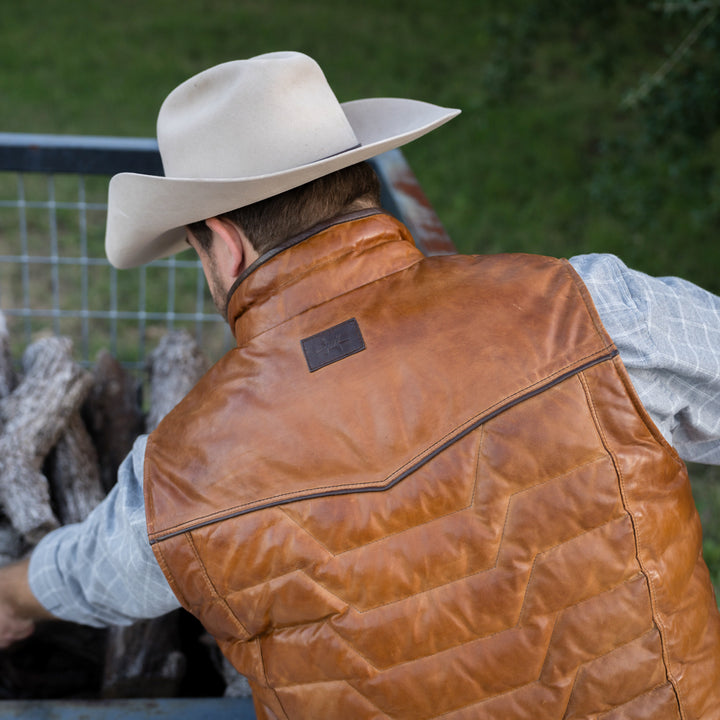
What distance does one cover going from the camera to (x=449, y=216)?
4.96 meters

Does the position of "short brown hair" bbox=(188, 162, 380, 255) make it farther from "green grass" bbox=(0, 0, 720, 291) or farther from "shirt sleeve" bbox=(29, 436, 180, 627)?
"green grass" bbox=(0, 0, 720, 291)

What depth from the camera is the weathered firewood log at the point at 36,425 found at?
6.15 ft

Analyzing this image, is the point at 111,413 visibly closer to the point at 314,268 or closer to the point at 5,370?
the point at 5,370

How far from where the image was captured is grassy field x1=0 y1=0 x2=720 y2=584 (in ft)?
12.9

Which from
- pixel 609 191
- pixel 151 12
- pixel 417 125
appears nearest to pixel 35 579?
pixel 417 125

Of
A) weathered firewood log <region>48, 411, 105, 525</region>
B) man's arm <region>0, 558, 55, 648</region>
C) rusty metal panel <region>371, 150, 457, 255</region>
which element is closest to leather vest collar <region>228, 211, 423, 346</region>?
rusty metal panel <region>371, 150, 457, 255</region>

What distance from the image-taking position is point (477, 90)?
6.36 meters

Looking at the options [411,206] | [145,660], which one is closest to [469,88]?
[411,206]

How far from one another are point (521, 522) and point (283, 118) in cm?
76

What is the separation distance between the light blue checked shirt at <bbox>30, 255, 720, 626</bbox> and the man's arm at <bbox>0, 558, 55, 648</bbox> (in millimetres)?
30

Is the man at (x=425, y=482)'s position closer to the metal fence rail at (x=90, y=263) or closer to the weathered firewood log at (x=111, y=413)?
the metal fence rail at (x=90, y=263)

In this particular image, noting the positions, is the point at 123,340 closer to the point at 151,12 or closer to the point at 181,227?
the point at 181,227

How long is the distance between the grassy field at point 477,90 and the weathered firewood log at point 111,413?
6.11 feet

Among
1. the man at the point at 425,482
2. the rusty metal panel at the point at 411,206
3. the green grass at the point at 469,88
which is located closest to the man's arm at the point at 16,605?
the man at the point at 425,482
